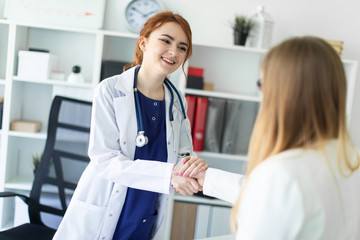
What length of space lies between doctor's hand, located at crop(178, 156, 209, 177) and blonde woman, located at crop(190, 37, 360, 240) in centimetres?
64

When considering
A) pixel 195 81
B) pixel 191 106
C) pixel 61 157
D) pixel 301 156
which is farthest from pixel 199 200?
pixel 301 156

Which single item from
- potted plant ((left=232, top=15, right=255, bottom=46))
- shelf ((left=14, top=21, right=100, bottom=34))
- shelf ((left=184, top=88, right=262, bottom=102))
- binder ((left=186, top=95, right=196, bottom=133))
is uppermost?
potted plant ((left=232, top=15, right=255, bottom=46))

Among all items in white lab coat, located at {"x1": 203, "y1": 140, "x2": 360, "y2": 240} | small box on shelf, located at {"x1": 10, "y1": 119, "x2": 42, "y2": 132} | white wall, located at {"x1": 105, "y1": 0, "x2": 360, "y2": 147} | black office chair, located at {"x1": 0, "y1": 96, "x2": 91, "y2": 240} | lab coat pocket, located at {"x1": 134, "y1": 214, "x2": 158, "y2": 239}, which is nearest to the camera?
white lab coat, located at {"x1": 203, "y1": 140, "x2": 360, "y2": 240}

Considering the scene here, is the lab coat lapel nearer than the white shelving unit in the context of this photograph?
Yes

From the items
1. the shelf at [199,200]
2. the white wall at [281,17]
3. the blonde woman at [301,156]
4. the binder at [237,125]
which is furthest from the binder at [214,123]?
the blonde woman at [301,156]

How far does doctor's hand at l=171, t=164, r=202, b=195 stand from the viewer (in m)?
1.56

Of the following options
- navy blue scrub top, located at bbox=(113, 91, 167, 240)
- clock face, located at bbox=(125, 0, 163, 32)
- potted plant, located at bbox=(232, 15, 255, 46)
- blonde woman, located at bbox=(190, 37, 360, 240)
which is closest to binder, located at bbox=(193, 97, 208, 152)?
potted plant, located at bbox=(232, 15, 255, 46)

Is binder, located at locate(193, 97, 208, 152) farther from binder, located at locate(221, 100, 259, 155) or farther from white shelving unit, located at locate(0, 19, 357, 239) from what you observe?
binder, located at locate(221, 100, 259, 155)

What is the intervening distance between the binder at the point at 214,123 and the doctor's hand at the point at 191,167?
1.11m

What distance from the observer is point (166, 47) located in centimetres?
174

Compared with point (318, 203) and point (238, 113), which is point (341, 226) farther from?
point (238, 113)

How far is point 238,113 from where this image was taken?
2811 mm

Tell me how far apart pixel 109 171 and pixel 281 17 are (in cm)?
206

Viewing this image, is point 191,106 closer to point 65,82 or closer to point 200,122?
point 200,122
